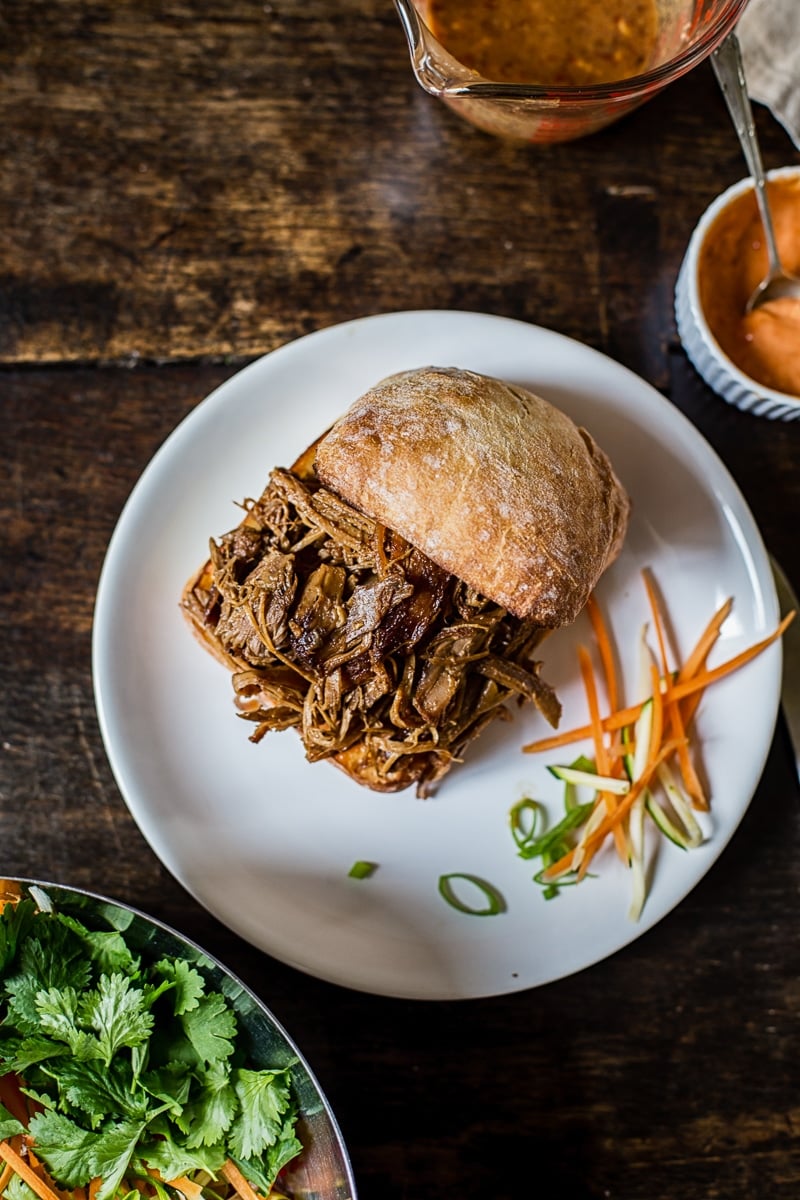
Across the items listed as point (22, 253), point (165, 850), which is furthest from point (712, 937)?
point (22, 253)

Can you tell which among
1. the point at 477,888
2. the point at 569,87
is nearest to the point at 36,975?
the point at 477,888

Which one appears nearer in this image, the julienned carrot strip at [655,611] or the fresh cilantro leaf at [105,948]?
the fresh cilantro leaf at [105,948]

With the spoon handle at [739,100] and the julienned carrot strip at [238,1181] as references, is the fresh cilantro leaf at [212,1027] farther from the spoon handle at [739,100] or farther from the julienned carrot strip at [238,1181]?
the spoon handle at [739,100]

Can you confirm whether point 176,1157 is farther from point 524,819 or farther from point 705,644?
point 705,644

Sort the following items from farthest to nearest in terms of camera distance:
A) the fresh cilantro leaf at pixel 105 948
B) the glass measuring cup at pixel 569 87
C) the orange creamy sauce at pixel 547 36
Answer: the orange creamy sauce at pixel 547 36
the fresh cilantro leaf at pixel 105 948
the glass measuring cup at pixel 569 87

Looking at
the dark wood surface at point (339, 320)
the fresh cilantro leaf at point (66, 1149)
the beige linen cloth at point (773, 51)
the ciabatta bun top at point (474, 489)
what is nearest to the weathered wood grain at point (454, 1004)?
the dark wood surface at point (339, 320)

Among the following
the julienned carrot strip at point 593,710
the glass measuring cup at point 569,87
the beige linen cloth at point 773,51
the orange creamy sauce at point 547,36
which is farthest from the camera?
the beige linen cloth at point 773,51

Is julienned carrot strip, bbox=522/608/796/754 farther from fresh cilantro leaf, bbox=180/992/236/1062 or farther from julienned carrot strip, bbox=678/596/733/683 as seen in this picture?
fresh cilantro leaf, bbox=180/992/236/1062
